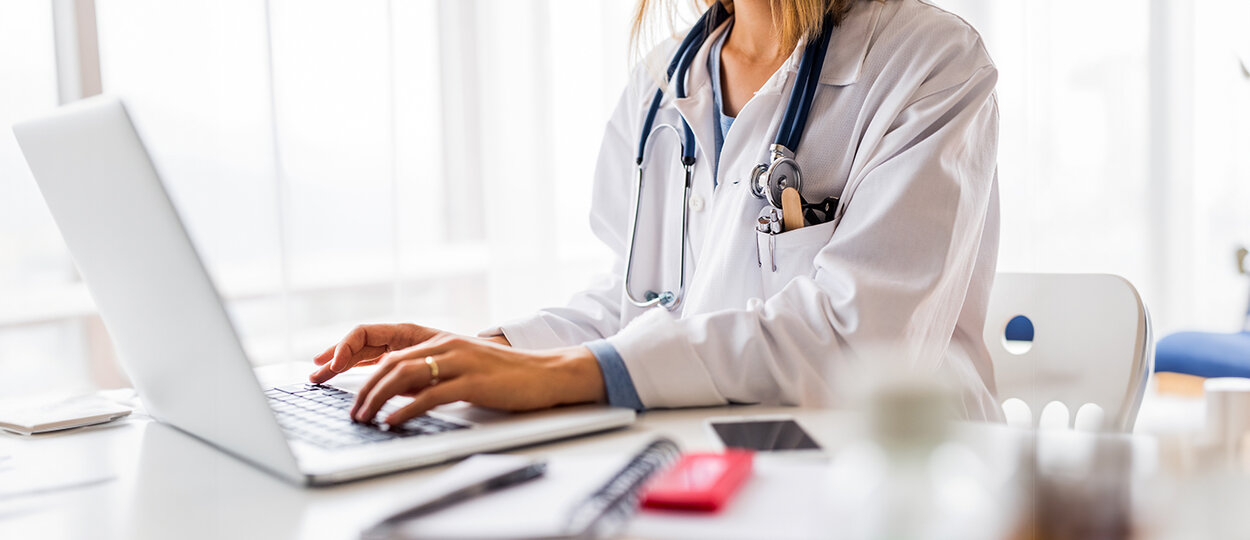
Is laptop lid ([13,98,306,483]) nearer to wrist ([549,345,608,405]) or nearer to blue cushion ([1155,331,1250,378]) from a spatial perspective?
wrist ([549,345,608,405])

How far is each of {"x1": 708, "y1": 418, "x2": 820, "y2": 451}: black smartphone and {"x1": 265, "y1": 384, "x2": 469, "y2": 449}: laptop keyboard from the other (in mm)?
201

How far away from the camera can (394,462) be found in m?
0.63

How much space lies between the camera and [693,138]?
1243 mm

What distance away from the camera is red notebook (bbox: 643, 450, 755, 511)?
46 centimetres

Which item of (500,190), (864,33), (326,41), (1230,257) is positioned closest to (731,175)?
(864,33)

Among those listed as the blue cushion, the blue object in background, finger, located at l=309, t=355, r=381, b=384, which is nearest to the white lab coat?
the blue object in background

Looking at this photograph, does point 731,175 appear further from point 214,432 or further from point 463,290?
point 463,290

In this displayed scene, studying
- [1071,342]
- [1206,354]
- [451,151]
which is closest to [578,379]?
[1071,342]

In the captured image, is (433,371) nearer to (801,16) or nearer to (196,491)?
(196,491)

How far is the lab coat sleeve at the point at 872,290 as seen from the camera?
0.81 m

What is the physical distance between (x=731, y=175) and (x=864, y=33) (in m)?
0.23

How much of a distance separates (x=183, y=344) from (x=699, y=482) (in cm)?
40

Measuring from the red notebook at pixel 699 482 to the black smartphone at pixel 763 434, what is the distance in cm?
9

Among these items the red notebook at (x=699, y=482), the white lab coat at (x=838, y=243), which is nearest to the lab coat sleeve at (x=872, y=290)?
the white lab coat at (x=838, y=243)
